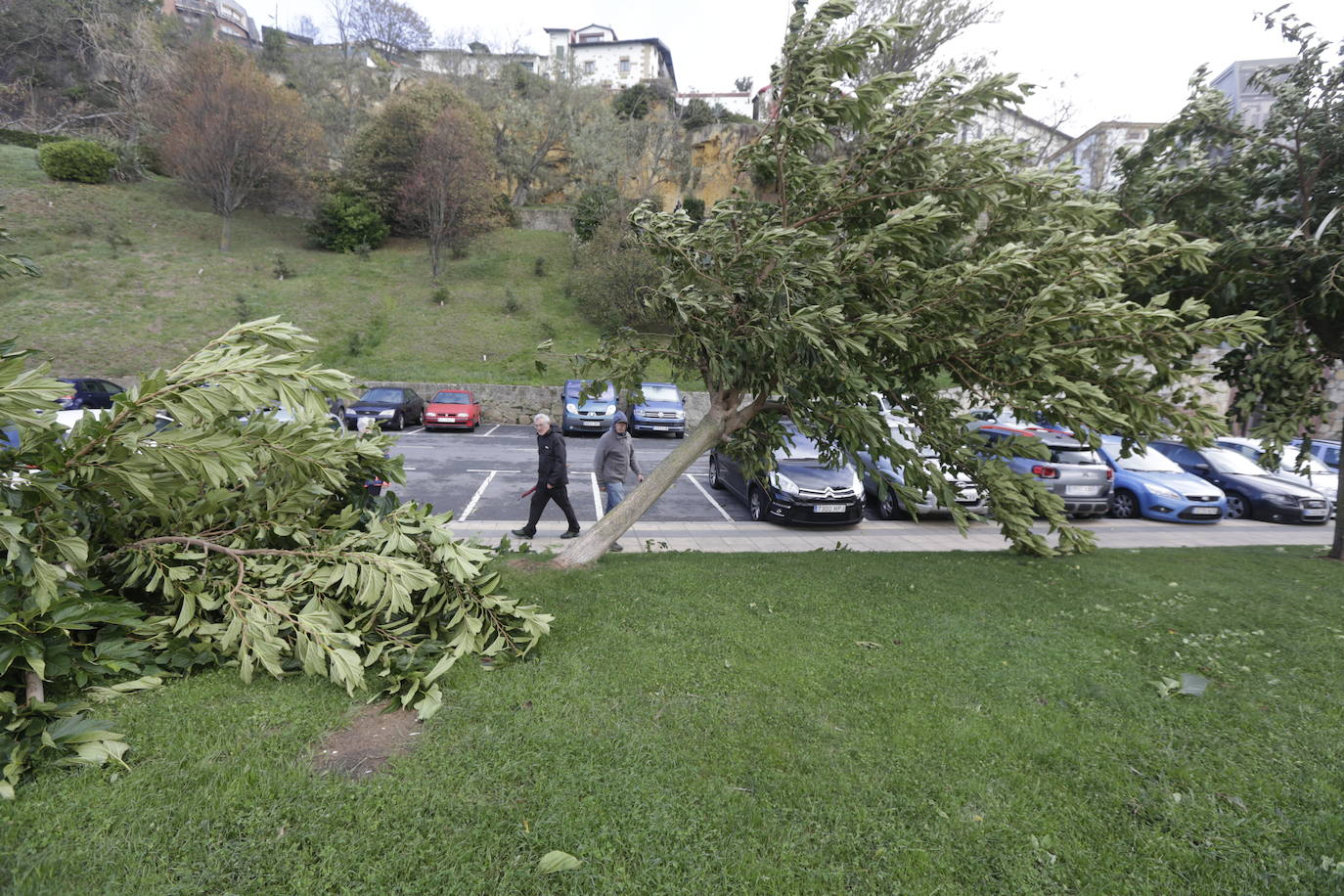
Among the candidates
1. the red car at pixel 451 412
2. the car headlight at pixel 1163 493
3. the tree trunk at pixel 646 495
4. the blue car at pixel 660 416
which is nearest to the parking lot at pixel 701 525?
the car headlight at pixel 1163 493

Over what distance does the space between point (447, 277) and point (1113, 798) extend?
33.5 meters

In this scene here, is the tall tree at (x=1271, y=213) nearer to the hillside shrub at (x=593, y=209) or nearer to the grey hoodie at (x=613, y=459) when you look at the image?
the grey hoodie at (x=613, y=459)

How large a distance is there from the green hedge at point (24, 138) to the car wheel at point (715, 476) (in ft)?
140

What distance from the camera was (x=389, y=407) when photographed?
20281 millimetres

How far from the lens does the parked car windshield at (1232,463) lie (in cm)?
1429

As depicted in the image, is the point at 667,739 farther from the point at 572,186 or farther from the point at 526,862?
the point at 572,186

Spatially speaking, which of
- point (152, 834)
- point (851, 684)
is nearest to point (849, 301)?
point (851, 684)

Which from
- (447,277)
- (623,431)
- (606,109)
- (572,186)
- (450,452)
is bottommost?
(450,452)

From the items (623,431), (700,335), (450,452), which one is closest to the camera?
(700,335)

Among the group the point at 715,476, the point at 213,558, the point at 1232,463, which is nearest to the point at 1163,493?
the point at 1232,463

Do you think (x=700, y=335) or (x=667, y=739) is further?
(x=700, y=335)

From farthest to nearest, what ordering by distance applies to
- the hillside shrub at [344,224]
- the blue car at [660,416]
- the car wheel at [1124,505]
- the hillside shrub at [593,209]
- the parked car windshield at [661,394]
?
the hillside shrub at [593,209] < the hillside shrub at [344,224] < the parked car windshield at [661,394] < the blue car at [660,416] < the car wheel at [1124,505]

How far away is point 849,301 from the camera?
20.7ft

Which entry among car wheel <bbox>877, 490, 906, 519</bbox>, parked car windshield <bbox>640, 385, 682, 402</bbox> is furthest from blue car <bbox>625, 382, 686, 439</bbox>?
car wheel <bbox>877, 490, 906, 519</bbox>
